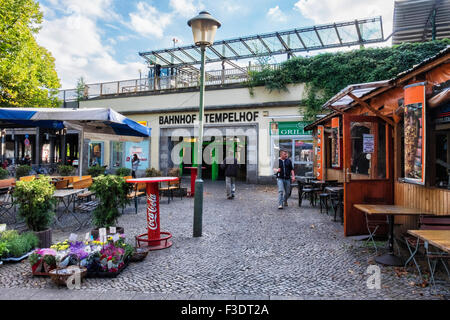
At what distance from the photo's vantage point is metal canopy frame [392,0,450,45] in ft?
37.4

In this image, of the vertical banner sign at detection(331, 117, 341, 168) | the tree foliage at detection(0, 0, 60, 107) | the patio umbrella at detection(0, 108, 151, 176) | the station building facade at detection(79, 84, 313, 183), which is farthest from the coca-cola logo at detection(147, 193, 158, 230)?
the tree foliage at detection(0, 0, 60, 107)

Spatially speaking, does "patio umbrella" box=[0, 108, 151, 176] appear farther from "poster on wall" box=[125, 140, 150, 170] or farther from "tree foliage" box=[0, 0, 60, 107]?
"poster on wall" box=[125, 140, 150, 170]

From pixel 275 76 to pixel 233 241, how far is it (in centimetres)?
1147

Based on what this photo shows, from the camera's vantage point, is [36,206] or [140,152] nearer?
[36,206]

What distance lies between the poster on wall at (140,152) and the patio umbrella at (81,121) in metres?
8.58

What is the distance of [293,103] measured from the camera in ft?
49.5

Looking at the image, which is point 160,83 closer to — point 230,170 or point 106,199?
point 230,170

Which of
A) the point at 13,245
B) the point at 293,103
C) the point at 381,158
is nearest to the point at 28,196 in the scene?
the point at 13,245

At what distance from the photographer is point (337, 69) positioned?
1414 centimetres

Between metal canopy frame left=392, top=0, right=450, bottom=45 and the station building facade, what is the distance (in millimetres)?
4993

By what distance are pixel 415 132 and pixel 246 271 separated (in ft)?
11.1

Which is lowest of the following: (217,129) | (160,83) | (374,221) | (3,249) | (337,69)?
(3,249)

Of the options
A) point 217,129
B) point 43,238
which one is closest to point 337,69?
point 217,129

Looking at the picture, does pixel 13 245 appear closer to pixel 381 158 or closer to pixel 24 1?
Answer: pixel 381 158
